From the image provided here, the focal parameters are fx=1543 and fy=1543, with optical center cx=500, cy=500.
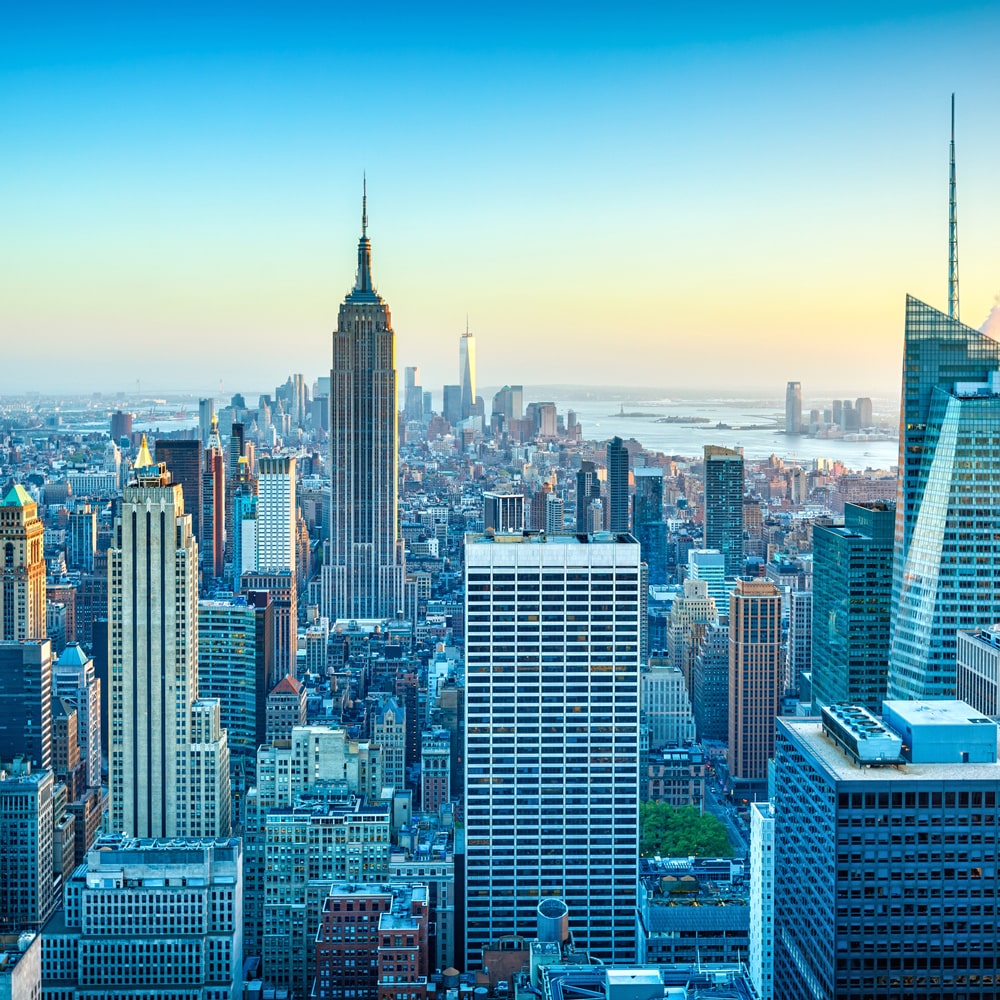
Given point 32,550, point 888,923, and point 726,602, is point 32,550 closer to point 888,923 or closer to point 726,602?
point 726,602

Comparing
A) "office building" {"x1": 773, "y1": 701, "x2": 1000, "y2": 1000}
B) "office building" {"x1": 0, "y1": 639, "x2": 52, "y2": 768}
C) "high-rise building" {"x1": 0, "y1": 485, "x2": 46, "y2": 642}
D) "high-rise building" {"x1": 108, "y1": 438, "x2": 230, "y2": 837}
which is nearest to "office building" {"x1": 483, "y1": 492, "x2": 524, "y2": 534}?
"high-rise building" {"x1": 0, "y1": 485, "x2": 46, "y2": 642}

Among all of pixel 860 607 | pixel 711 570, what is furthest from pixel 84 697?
pixel 711 570

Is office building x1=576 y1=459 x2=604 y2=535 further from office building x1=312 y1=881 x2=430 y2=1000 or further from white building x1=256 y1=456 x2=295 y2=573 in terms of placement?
office building x1=312 y1=881 x2=430 y2=1000

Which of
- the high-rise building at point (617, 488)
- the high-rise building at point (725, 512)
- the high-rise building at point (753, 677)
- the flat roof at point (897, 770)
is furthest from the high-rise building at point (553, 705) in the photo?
the high-rise building at point (725, 512)

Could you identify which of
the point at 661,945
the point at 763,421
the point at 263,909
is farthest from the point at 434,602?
the point at 661,945

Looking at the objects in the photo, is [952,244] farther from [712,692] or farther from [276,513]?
[276,513]
